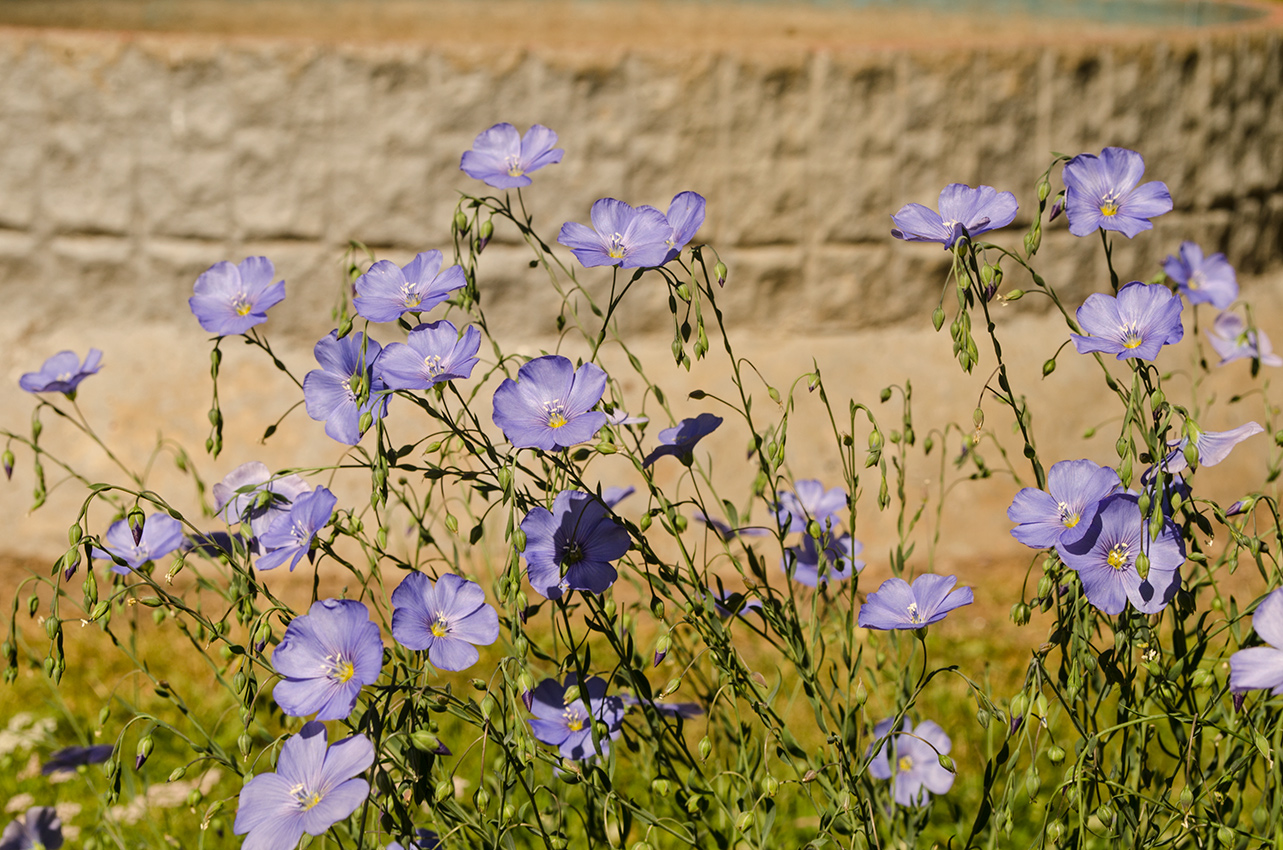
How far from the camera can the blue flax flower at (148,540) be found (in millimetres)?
1356

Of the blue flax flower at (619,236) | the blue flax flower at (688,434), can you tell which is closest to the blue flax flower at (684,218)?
the blue flax flower at (619,236)

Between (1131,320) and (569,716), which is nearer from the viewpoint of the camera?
(1131,320)

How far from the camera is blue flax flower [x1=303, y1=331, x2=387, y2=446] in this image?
114cm

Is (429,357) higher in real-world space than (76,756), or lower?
higher

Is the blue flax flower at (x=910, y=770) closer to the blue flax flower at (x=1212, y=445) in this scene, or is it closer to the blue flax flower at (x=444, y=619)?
the blue flax flower at (x=1212, y=445)

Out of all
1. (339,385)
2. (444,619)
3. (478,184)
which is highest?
(339,385)

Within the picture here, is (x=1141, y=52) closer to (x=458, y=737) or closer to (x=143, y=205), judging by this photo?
(x=458, y=737)

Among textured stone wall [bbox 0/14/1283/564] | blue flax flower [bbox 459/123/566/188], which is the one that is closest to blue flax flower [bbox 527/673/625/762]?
blue flax flower [bbox 459/123/566/188]

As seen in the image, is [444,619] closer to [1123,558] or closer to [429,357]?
[429,357]

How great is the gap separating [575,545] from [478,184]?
6.59 ft

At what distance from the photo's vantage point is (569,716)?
1.31 meters

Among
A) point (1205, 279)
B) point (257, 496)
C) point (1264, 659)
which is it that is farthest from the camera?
point (1205, 279)

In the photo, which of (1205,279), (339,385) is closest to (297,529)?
(339,385)

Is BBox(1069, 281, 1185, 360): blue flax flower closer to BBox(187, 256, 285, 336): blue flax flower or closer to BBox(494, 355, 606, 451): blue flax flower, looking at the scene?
BBox(494, 355, 606, 451): blue flax flower
